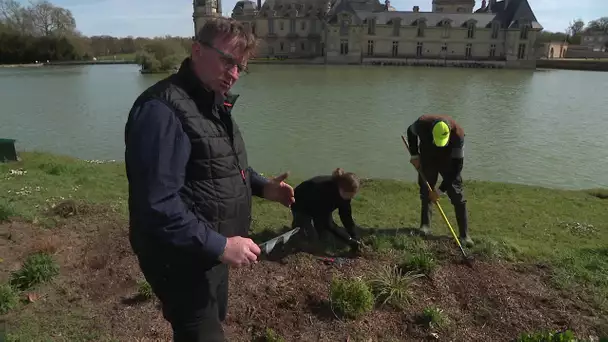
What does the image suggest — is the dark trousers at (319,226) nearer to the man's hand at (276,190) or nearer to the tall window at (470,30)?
the man's hand at (276,190)

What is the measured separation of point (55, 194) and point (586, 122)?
2158cm

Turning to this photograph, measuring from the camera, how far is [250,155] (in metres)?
12.7

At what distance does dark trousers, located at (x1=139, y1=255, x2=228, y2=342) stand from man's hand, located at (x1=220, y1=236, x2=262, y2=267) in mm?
202

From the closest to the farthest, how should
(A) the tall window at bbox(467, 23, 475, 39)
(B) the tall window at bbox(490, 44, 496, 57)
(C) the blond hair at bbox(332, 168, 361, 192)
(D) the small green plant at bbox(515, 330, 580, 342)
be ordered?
(D) the small green plant at bbox(515, 330, 580, 342) → (C) the blond hair at bbox(332, 168, 361, 192) → (A) the tall window at bbox(467, 23, 475, 39) → (B) the tall window at bbox(490, 44, 496, 57)

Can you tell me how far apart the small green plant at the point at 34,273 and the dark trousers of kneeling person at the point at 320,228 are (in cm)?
265

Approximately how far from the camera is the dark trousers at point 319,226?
4983mm

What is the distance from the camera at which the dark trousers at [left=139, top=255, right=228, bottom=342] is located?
6.30 ft

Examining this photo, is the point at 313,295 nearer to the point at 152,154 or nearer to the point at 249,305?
the point at 249,305

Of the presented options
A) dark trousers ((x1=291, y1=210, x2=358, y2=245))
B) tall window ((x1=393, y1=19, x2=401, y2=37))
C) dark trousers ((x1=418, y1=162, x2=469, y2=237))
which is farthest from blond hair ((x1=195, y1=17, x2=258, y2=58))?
tall window ((x1=393, y1=19, x2=401, y2=37))

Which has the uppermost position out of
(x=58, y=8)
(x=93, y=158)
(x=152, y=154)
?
(x=58, y=8)

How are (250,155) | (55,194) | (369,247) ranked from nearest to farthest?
(369,247) < (55,194) < (250,155)

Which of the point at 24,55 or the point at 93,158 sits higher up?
the point at 24,55

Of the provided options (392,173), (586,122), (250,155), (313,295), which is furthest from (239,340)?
(586,122)

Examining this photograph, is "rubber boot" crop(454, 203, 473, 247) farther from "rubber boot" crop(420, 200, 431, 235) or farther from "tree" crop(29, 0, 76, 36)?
"tree" crop(29, 0, 76, 36)
